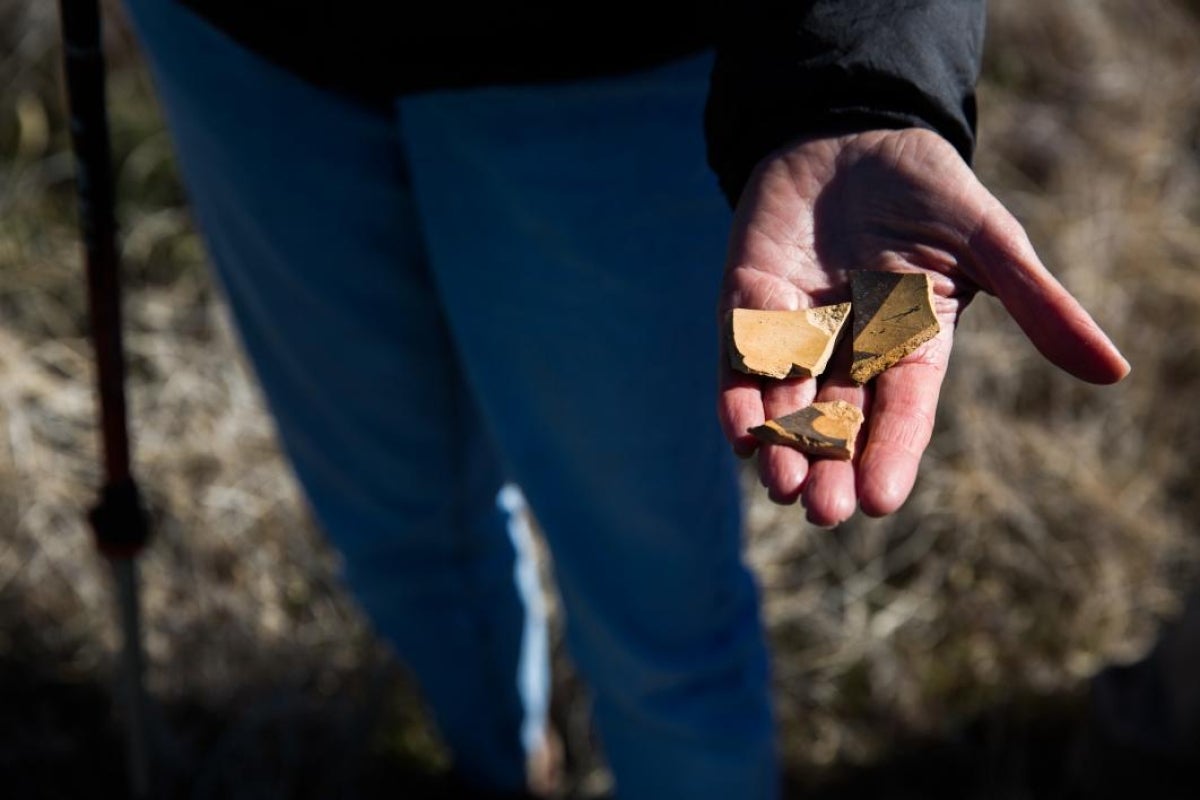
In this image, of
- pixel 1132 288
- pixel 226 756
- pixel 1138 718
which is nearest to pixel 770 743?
pixel 1138 718

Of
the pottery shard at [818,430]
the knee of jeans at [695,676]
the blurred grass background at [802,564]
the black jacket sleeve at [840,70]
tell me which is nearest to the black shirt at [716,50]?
the black jacket sleeve at [840,70]

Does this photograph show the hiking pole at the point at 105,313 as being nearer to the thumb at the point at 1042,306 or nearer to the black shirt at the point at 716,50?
the black shirt at the point at 716,50

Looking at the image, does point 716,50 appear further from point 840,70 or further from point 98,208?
point 98,208

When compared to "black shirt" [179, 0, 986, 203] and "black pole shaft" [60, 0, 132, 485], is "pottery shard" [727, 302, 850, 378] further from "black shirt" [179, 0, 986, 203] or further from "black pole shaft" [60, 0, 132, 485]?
"black pole shaft" [60, 0, 132, 485]

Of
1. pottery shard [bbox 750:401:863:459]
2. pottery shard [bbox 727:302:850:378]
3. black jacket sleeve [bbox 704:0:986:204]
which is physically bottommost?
pottery shard [bbox 750:401:863:459]

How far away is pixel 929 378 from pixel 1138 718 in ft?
3.45

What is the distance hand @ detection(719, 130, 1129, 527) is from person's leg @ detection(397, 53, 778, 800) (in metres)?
0.20

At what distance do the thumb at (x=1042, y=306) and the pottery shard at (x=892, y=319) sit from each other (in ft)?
0.22

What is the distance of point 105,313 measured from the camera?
152cm

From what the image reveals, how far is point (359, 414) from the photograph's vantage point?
1591 mm

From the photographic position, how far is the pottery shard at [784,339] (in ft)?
3.44

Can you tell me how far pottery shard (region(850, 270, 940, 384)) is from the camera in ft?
3.46

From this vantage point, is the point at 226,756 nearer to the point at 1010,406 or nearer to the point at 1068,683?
the point at 1068,683

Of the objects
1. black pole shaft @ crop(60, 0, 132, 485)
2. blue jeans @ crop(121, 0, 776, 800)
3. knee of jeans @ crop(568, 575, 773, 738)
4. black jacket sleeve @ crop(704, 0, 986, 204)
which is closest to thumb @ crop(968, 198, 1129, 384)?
black jacket sleeve @ crop(704, 0, 986, 204)
